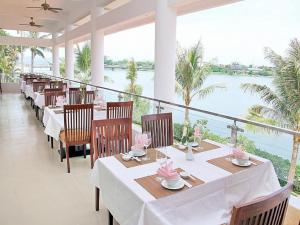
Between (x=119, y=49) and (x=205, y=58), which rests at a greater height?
(x=119, y=49)

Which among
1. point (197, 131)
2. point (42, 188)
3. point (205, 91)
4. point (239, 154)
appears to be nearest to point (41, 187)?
point (42, 188)

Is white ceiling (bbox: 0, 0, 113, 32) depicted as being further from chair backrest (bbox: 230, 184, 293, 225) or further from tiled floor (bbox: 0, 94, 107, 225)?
chair backrest (bbox: 230, 184, 293, 225)

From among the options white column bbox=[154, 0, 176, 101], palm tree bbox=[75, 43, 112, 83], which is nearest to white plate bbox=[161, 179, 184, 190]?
white column bbox=[154, 0, 176, 101]

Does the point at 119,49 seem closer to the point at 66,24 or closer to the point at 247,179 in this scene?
the point at 66,24

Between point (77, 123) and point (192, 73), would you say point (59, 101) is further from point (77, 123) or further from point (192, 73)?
point (192, 73)

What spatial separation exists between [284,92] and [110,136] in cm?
546

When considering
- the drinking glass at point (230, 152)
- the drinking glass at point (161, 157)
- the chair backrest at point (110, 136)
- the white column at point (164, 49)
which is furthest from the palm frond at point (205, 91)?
the drinking glass at point (161, 157)

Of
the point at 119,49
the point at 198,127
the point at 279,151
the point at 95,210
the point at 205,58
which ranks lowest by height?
the point at 95,210

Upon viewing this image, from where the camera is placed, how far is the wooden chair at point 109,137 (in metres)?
2.67

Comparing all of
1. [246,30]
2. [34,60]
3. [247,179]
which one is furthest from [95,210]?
[34,60]

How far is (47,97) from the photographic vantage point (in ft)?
17.4

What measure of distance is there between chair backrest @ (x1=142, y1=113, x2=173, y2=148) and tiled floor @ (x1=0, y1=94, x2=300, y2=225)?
938 millimetres

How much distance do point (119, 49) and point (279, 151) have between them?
15.8m

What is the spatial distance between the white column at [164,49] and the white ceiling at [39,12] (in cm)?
349
